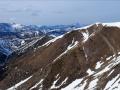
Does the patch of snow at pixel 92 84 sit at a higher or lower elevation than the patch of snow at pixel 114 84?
lower

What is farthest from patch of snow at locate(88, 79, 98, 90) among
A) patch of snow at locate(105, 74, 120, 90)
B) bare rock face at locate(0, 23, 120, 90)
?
patch of snow at locate(105, 74, 120, 90)

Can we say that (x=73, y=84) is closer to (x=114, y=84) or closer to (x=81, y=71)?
(x=81, y=71)

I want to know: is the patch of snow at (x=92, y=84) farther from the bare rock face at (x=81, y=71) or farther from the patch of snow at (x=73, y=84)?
the patch of snow at (x=73, y=84)

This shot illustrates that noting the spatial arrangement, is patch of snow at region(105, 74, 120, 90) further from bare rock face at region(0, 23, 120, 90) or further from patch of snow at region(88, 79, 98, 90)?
patch of snow at region(88, 79, 98, 90)

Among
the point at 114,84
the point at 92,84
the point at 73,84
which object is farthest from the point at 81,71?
the point at 114,84

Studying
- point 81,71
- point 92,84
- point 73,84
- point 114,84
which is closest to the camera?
point 114,84

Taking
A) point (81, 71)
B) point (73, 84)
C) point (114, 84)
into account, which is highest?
point (114, 84)

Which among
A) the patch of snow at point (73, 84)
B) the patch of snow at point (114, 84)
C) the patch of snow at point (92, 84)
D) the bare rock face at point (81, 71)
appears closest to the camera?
the patch of snow at point (114, 84)

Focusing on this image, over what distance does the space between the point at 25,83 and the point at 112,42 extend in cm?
4906

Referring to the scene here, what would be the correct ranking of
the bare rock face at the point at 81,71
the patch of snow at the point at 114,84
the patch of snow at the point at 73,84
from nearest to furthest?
1. the patch of snow at the point at 114,84
2. the bare rock face at the point at 81,71
3. the patch of snow at the point at 73,84

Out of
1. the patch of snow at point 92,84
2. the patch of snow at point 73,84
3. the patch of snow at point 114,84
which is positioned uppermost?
the patch of snow at point 114,84

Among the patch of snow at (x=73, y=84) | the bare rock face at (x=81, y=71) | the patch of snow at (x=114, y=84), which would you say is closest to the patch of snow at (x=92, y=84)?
the bare rock face at (x=81, y=71)

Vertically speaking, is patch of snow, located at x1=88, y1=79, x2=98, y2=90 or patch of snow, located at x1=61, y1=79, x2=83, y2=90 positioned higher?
patch of snow, located at x1=88, y1=79, x2=98, y2=90

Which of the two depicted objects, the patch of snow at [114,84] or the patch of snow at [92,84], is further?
the patch of snow at [92,84]
